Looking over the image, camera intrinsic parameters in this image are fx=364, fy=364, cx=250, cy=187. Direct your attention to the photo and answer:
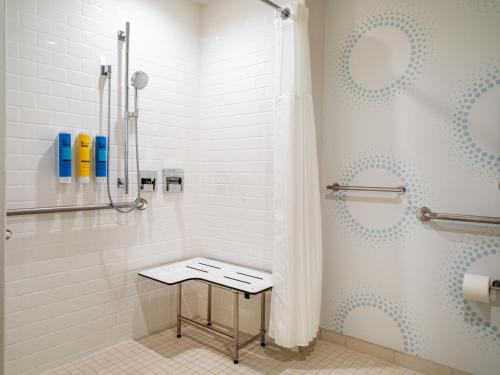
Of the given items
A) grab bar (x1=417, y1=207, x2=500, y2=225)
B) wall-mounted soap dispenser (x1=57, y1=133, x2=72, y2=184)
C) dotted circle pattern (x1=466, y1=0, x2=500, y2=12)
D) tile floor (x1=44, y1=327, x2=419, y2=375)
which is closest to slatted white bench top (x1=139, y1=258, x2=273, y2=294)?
tile floor (x1=44, y1=327, x2=419, y2=375)

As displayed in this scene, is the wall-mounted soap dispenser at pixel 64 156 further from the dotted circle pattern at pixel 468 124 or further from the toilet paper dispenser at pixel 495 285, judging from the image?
the toilet paper dispenser at pixel 495 285

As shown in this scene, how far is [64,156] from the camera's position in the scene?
211 centimetres

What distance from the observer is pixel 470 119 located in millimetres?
2029

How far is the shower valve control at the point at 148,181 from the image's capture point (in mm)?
2631

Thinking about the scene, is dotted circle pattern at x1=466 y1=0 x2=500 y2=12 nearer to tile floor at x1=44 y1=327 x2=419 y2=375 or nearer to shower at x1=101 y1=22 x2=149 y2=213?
shower at x1=101 y1=22 x2=149 y2=213

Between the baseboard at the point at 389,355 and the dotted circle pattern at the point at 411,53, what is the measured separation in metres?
1.62

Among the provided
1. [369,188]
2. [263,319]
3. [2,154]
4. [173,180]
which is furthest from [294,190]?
[2,154]

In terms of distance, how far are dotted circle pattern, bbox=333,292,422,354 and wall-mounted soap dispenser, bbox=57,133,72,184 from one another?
198 centimetres

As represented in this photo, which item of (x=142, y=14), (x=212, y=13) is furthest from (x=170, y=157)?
(x=212, y=13)

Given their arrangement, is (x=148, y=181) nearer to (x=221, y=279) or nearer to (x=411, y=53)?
(x=221, y=279)

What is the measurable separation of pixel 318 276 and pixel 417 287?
1.96ft

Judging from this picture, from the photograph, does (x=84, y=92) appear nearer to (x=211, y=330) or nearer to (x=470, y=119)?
(x=211, y=330)

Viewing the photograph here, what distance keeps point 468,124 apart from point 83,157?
2.24m

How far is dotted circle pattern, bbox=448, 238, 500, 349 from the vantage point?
1.97 m
